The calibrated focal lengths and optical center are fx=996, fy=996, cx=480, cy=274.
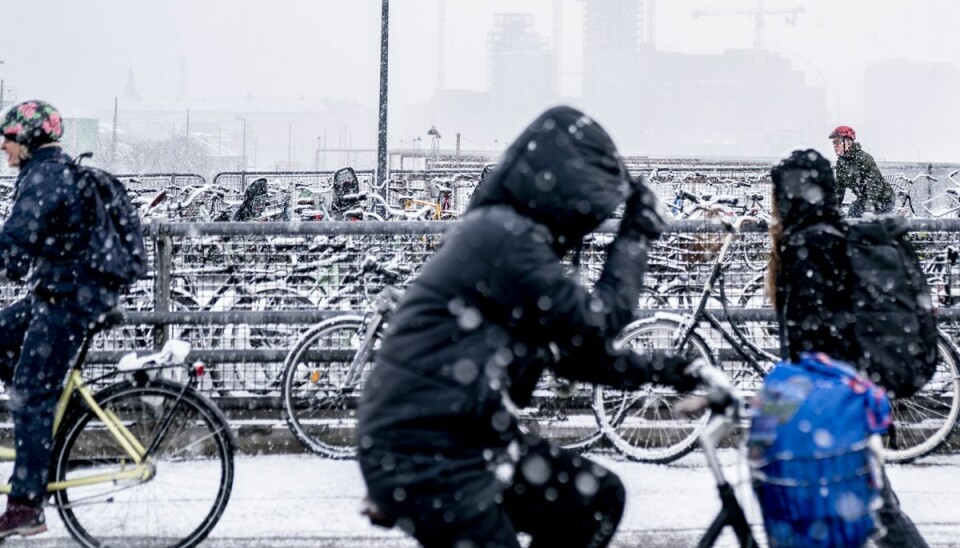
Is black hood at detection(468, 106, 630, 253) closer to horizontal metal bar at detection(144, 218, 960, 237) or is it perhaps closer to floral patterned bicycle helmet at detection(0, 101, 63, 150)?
floral patterned bicycle helmet at detection(0, 101, 63, 150)

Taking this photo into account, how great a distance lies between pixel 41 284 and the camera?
13.6 ft

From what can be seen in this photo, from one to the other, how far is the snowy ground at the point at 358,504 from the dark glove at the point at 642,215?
2547mm

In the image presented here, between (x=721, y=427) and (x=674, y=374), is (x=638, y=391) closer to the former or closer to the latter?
(x=721, y=427)

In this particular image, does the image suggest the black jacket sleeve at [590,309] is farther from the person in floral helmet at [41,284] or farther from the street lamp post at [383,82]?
the street lamp post at [383,82]

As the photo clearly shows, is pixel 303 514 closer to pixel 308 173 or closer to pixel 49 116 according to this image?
pixel 49 116

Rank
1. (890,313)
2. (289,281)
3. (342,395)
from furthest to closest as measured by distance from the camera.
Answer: (289,281) < (342,395) < (890,313)

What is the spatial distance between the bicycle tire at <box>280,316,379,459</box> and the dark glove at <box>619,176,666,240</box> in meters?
3.94

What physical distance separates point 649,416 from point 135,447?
10.3ft

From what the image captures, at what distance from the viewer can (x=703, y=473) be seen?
19.3ft

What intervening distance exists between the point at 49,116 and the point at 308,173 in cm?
1864

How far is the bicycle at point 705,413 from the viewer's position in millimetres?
6008

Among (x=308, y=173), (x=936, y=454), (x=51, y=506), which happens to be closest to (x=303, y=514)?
(x=51, y=506)

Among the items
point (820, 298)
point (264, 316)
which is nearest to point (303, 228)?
point (264, 316)

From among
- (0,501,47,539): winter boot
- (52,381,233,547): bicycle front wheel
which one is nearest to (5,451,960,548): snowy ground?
(52,381,233,547): bicycle front wheel
